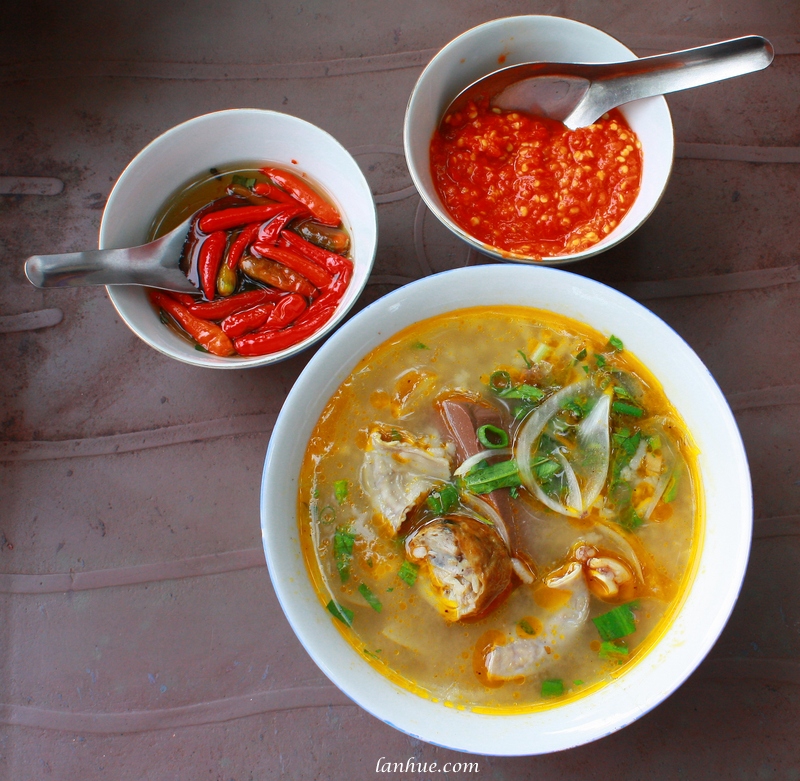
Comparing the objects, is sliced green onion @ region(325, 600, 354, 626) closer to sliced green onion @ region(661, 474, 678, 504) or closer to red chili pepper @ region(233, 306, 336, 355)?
red chili pepper @ region(233, 306, 336, 355)

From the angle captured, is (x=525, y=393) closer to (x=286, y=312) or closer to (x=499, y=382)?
(x=499, y=382)

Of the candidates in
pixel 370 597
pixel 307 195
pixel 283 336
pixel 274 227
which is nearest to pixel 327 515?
pixel 370 597

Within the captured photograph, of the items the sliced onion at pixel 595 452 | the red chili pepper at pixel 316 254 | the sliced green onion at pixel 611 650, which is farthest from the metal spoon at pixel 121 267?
the sliced green onion at pixel 611 650

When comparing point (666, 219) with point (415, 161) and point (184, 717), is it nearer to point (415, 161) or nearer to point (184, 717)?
point (415, 161)

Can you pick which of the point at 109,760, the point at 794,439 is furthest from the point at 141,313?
the point at 794,439

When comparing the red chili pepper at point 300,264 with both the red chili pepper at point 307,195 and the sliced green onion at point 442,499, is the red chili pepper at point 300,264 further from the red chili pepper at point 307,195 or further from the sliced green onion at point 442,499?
the sliced green onion at point 442,499

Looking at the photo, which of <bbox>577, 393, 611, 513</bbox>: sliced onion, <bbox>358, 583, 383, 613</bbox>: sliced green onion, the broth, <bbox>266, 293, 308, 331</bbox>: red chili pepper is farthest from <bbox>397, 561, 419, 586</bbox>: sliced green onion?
<bbox>266, 293, 308, 331</bbox>: red chili pepper
